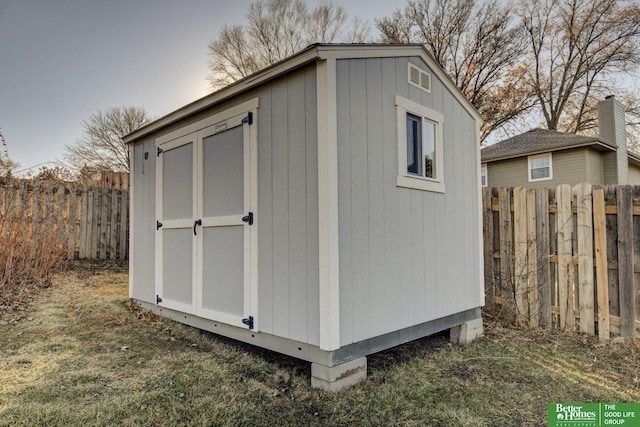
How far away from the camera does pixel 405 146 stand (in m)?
3.18

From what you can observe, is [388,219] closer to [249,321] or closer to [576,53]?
[249,321]

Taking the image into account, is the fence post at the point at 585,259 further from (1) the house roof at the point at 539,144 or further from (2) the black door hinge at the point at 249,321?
(1) the house roof at the point at 539,144

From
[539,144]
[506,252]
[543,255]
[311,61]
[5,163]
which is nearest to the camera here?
[311,61]

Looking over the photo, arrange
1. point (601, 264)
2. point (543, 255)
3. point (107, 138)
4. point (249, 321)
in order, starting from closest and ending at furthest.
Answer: point (249, 321) < point (601, 264) < point (543, 255) < point (107, 138)

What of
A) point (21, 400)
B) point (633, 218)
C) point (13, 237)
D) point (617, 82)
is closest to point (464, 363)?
point (633, 218)

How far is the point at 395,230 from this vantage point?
120 inches

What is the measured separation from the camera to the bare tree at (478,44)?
14.4 m

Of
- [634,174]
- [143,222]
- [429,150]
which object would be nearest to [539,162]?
[634,174]

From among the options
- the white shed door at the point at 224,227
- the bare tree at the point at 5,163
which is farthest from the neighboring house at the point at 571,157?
the bare tree at the point at 5,163

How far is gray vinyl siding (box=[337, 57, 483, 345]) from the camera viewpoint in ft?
8.82

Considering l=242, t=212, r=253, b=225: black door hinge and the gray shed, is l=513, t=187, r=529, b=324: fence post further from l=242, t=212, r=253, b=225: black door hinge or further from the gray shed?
l=242, t=212, r=253, b=225: black door hinge

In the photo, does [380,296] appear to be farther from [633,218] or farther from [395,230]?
[633,218]

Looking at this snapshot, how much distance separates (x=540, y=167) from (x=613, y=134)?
85.7 inches

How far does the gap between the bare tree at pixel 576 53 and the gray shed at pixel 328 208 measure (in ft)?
45.4
